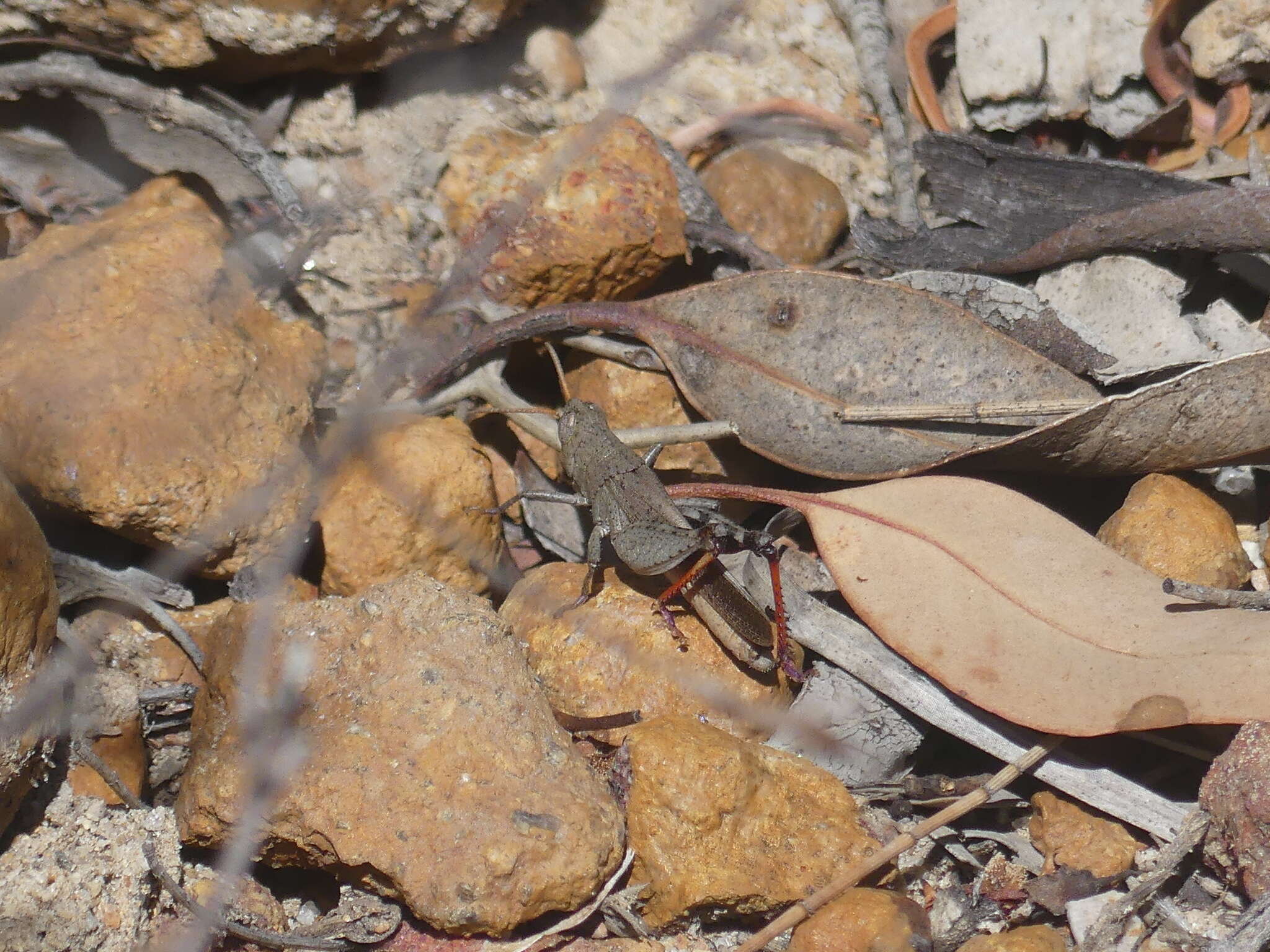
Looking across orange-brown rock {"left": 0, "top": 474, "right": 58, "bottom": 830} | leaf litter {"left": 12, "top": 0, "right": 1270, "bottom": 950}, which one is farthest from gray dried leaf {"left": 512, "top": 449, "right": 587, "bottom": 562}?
orange-brown rock {"left": 0, "top": 474, "right": 58, "bottom": 830}

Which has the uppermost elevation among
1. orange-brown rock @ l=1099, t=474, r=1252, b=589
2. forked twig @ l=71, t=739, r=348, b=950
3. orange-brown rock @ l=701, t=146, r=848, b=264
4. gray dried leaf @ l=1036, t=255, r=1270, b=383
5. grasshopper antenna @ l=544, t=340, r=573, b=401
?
orange-brown rock @ l=701, t=146, r=848, b=264

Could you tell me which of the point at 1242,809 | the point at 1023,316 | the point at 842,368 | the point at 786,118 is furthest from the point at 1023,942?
the point at 786,118

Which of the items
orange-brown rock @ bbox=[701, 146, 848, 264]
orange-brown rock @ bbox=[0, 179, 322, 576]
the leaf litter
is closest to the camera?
the leaf litter

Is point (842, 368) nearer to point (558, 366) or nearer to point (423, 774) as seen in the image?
point (558, 366)

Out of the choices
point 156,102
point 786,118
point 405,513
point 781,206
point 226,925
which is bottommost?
point 226,925

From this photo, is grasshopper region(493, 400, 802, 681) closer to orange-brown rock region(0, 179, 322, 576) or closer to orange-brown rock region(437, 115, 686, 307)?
orange-brown rock region(437, 115, 686, 307)

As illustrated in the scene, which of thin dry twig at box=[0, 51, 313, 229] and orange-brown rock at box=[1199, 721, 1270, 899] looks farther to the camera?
thin dry twig at box=[0, 51, 313, 229]
